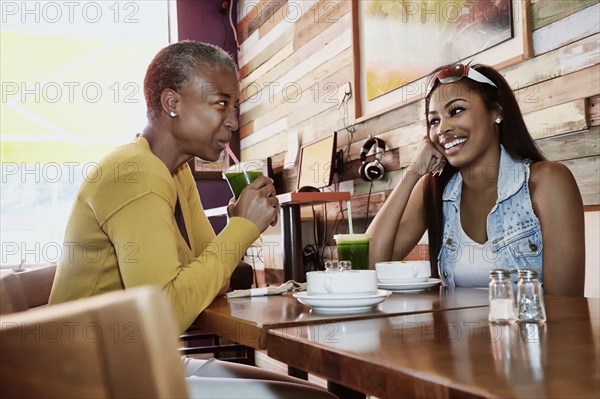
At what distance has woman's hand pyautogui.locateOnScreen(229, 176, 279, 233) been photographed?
150 cm

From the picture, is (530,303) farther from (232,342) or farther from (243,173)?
(243,173)

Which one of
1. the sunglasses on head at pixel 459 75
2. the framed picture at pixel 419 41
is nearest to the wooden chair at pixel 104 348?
the sunglasses on head at pixel 459 75

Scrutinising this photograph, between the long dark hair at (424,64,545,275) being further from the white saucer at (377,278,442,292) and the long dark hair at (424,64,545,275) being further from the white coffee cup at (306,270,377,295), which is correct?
the white coffee cup at (306,270,377,295)

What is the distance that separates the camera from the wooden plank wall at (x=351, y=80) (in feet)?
6.64

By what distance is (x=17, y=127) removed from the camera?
16.0ft

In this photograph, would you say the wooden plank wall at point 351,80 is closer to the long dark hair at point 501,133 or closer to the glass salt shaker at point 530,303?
the long dark hair at point 501,133

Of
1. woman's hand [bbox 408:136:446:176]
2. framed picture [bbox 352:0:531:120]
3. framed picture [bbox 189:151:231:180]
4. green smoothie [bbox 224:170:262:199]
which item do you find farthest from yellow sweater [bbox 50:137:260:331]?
framed picture [bbox 189:151:231:180]

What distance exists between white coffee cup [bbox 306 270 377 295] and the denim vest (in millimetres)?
846

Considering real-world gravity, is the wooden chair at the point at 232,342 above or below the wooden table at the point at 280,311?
below

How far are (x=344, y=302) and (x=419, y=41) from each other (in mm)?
2111

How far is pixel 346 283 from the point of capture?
42.6 inches

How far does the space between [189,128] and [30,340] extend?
1248mm

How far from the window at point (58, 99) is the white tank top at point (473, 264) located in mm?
3631

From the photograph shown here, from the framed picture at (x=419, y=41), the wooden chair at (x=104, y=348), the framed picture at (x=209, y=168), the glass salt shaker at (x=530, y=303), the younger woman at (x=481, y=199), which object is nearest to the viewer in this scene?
the wooden chair at (x=104, y=348)
